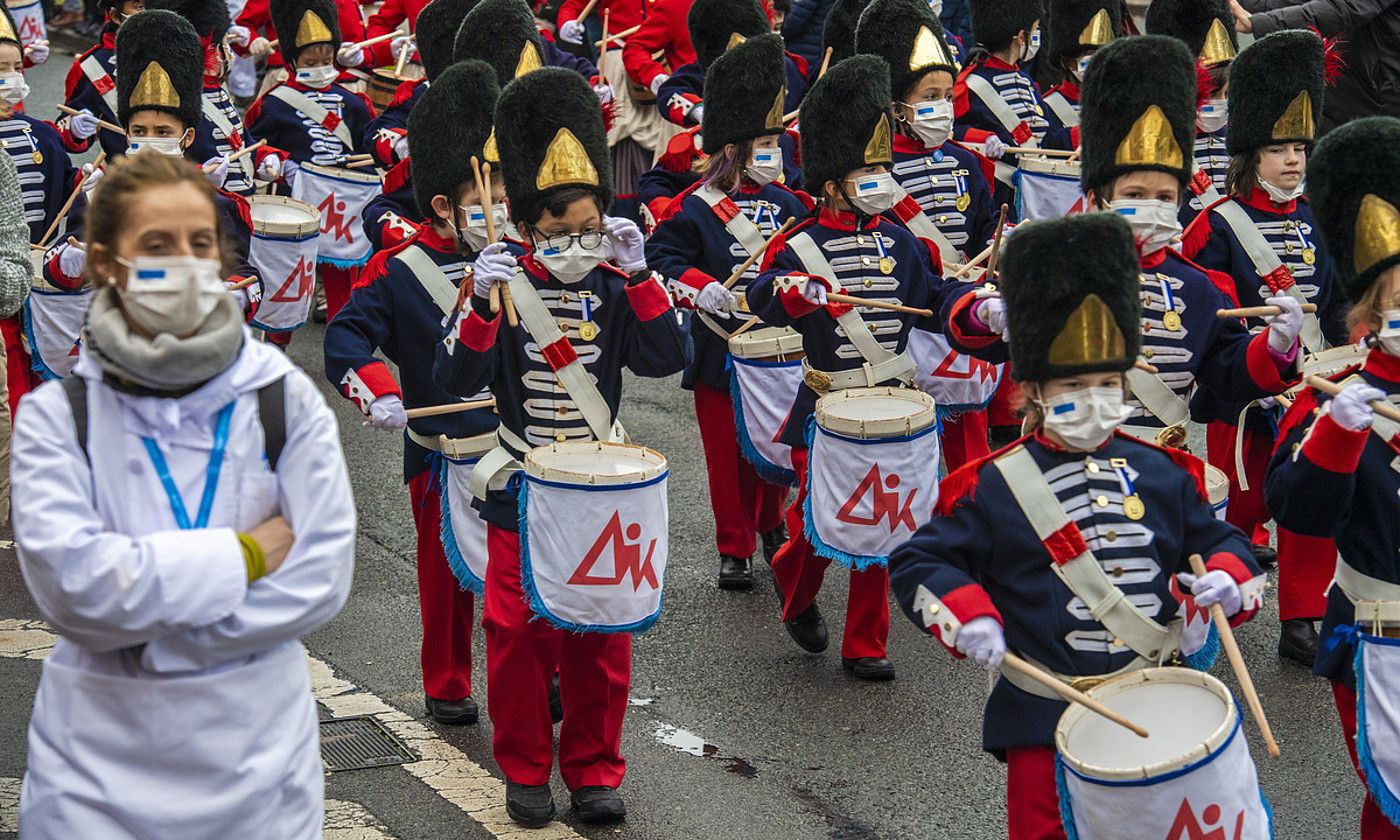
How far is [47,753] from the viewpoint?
385 centimetres

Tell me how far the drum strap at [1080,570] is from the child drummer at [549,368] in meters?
1.73

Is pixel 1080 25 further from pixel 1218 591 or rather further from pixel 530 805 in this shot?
pixel 1218 591

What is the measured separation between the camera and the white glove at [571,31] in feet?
45.3

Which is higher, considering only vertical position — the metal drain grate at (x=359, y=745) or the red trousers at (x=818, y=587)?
the red trousers at (x=818, y=587)

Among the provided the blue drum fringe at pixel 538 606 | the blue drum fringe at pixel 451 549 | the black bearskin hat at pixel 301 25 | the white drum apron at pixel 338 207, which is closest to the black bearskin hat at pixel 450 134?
the blue drum fringe at pixel 451 549

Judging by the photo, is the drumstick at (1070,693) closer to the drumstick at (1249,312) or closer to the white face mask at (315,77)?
the drumstick at (1249,312)

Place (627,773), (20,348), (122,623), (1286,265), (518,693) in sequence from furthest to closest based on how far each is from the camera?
(20,348) → (1286,265) → (627,773) → (518,693) → (122,623)

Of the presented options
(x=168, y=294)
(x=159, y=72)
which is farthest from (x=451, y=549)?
(x=159, y=72)

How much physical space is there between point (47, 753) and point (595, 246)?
8.86 feet

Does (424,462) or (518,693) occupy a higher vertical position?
(424,462)

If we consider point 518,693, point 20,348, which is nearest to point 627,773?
point 518,693

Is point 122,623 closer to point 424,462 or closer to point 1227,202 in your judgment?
point 424,462

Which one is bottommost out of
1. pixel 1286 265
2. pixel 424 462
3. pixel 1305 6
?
pixel 424 462

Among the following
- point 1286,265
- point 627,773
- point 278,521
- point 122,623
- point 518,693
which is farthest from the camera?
point 1286,265
